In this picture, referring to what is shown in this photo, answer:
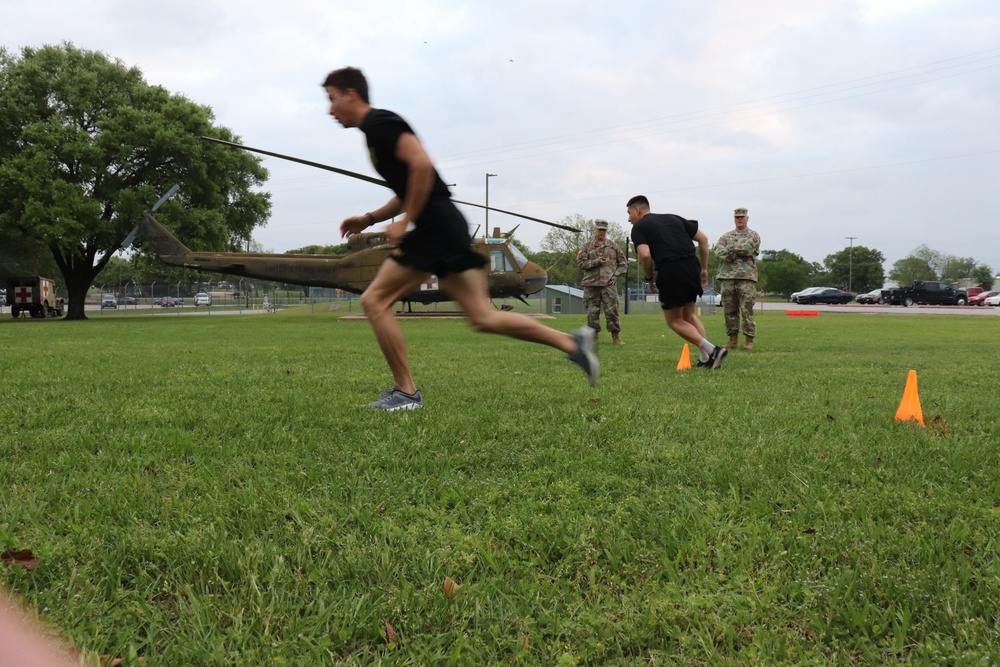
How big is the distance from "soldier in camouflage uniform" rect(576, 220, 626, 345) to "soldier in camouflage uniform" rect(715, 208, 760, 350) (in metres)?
1.57

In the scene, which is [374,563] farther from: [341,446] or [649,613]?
[341,446]

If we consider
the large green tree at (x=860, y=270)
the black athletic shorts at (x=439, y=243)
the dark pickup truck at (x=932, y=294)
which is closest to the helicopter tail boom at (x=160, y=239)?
the black athletic shorts at (x=439, y=243)

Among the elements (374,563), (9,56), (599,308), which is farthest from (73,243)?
(374,563)

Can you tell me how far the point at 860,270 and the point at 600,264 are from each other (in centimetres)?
11719

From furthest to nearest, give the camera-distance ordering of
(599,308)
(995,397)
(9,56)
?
(9,56) → (599,308) → (995,397)

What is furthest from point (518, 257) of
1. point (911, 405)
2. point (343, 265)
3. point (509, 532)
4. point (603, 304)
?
point (509, 532)

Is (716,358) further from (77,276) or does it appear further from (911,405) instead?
(77,276)

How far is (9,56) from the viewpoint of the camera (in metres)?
29.2

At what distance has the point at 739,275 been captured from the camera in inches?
384

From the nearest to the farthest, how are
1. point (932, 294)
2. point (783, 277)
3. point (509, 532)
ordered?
point (509, 532)
point (932, 294)
point (783, 277)

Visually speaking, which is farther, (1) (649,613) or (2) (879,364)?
(2) (879,364)

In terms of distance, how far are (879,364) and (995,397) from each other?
2.68m

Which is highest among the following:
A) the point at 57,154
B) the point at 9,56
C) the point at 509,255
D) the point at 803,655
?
the point at 9,56

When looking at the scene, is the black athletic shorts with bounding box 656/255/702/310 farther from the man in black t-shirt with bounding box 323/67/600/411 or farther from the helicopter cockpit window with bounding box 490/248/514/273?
the helicopter cockpit window with bounding box 490/248/514/273
